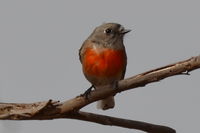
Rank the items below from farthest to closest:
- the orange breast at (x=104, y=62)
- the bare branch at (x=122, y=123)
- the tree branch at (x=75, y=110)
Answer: the orange breast at (x=104, y=62)
the bare branch at (x=122, y=123)
the tree branch at (x=75, y=110)

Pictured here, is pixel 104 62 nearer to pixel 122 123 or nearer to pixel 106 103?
pixel 106 103

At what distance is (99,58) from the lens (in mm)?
5750

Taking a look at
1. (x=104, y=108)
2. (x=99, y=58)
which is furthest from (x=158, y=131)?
(x=104, y=108)

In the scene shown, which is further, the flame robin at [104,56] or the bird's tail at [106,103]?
the bird's tail at [106,103]

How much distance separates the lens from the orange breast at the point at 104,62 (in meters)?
5.70

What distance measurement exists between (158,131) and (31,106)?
1.09 meters

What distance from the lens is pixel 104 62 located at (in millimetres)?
5695

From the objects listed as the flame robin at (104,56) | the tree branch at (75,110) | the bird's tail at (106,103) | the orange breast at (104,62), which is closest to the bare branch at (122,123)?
the tree branch at (75,110)

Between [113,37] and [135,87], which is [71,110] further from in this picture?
[113,37]

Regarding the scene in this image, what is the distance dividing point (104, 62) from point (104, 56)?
87mm

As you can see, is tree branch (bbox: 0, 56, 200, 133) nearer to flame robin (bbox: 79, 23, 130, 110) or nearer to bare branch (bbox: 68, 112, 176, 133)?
bare branch (bbox: 68, 112, 176, 133)

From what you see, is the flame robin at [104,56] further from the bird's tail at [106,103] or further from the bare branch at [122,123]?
the bare branch at [122,123]

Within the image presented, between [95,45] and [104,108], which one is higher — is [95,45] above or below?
above

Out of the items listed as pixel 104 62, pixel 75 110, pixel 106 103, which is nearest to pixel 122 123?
pixel 75 110
